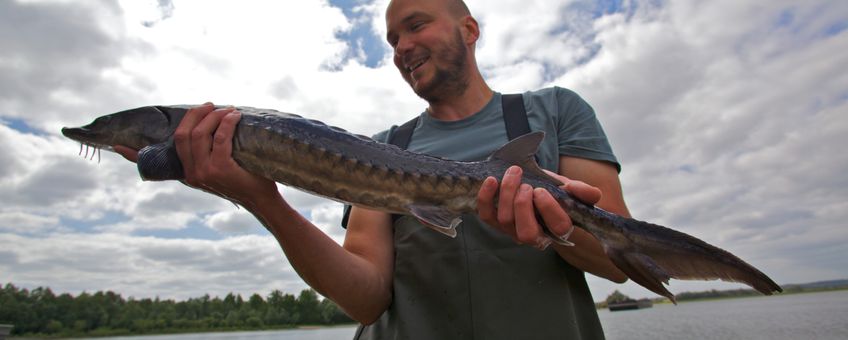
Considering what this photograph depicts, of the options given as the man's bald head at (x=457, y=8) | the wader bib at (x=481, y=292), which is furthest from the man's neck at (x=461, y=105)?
the wader bib at (x=481, y=292)

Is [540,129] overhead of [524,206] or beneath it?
overhead

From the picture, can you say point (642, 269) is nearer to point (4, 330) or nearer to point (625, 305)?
point (4, 330)

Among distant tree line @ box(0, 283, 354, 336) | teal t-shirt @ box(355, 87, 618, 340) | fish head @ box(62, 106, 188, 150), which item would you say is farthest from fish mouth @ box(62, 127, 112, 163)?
distant tree line @ box(0, 283, 354, 336)

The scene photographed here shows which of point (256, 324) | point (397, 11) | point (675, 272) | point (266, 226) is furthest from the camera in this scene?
point (256, 324)

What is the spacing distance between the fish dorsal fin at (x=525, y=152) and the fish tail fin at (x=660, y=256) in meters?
0.43

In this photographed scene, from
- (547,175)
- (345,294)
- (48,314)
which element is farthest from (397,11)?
(48,314)

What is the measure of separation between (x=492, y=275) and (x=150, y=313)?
11907 cm

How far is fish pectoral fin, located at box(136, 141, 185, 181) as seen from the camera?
2725 millimetres

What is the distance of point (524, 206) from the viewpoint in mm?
2564

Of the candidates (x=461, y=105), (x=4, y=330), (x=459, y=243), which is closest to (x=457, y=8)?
(x=461, y=105)

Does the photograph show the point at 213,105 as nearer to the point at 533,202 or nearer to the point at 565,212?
the point at 533,202

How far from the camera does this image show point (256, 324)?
99062mm

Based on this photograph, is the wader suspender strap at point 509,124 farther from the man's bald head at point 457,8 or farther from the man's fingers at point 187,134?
the man's fingers at point 187,134

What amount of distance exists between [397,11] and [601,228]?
2.28 m
